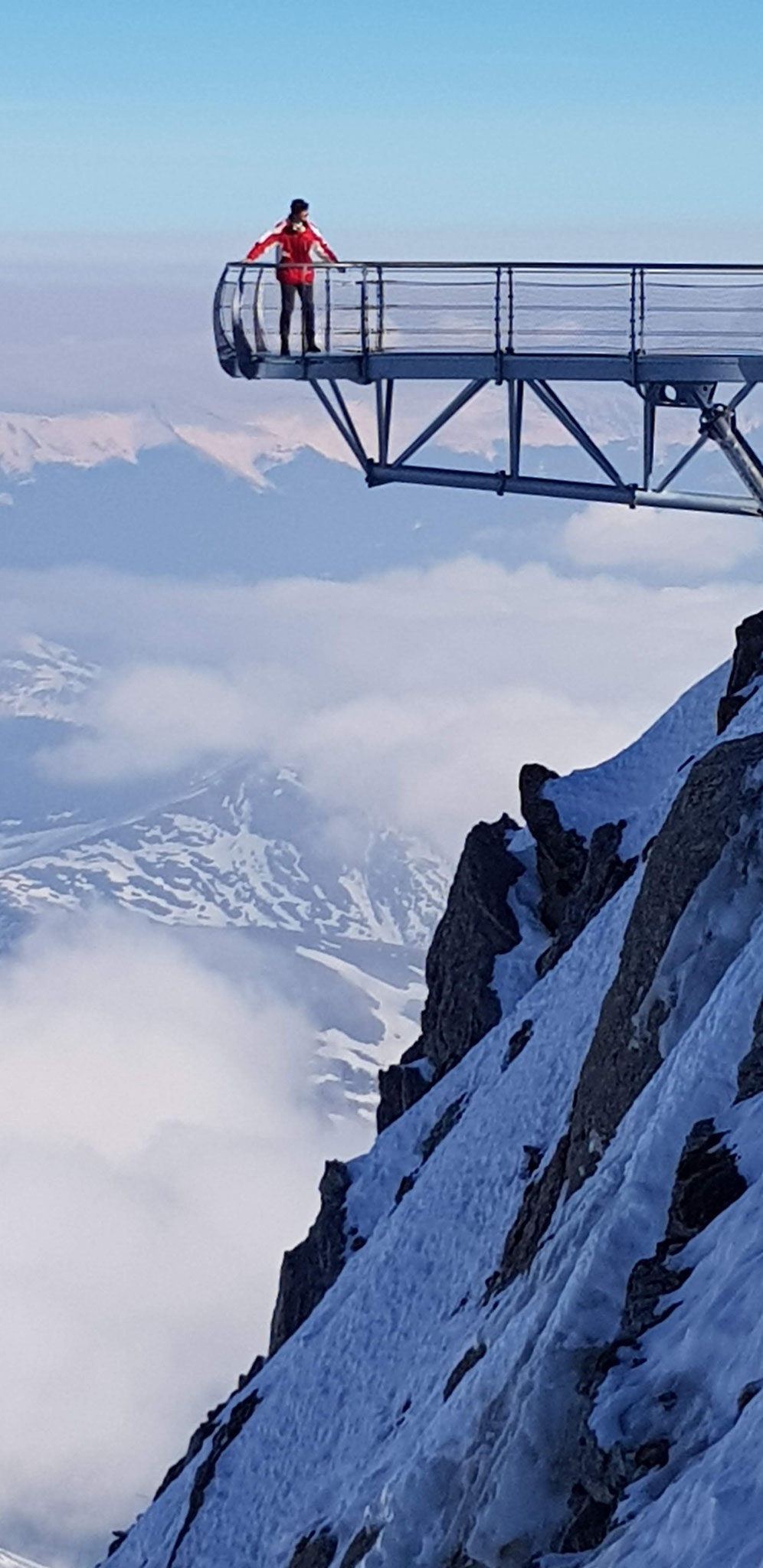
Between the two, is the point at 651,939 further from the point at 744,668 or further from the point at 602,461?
the point at 744,668

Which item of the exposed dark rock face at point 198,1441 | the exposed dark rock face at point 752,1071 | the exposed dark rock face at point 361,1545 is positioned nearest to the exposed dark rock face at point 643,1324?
the exposed dark rock face at point 752,1071

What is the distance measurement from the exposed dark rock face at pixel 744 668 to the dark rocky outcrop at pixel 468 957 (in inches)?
226

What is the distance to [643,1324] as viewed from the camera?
1477cm

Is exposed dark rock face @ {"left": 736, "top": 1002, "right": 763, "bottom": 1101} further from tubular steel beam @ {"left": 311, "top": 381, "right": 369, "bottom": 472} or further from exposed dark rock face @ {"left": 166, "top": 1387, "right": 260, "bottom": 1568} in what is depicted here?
tubular steel beam @ {"left": 311, "top": 381, "right": 369, "bottom": 472}

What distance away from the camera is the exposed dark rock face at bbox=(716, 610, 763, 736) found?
3450 centimetres

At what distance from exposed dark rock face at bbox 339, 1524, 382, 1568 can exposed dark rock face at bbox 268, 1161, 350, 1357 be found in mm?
15113

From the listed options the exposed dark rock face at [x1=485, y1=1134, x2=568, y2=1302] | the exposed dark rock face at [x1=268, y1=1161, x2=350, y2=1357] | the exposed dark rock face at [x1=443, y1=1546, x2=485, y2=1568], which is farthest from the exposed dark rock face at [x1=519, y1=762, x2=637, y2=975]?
the exposed dark rock face at [x1=443, y1=1546, x2=485, y2=1568]

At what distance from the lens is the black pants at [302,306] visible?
31797 mm

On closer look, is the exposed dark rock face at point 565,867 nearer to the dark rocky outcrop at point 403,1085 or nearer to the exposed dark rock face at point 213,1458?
the dark rocky outcrop at point 403,1085

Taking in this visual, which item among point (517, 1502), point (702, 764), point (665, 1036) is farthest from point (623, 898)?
point (517, 1502)

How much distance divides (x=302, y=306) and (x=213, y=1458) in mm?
16508

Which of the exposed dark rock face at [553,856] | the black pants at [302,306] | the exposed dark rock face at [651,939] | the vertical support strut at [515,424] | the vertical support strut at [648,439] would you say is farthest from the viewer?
the exposed dark rock face at [553,856]

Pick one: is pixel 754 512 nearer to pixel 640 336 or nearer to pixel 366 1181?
pixel 640 336

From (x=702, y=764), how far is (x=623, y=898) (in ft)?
24.7
